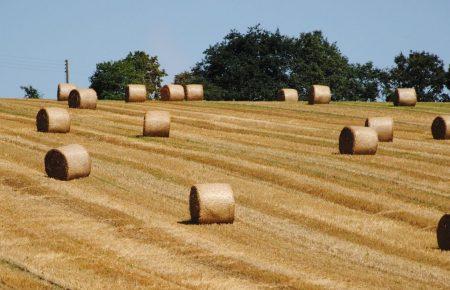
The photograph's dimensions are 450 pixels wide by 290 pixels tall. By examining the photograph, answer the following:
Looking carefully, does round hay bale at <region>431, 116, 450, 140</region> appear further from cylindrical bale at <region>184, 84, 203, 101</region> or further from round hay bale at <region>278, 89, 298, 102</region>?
round hay bale at <region>278, 89, 298, 102</region>

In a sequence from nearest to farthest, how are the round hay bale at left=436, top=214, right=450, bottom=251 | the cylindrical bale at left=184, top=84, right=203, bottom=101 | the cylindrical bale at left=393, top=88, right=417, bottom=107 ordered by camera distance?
1. the round hay bale at left=436, top=214, right=450, bottom=251
2. the cylindrical bale at left=393, top=88, right=417, bottom=107
3. the cylindrical bale at left=184, top=84, right=203, bottom=101

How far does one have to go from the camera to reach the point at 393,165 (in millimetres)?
32688

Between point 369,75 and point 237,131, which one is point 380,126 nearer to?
point 237,131

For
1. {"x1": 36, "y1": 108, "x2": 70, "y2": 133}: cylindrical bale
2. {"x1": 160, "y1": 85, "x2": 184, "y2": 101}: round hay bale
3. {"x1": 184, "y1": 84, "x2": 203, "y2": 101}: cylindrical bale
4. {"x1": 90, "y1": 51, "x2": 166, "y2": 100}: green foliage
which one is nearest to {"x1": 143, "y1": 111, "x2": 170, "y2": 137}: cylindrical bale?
{"x1": 36, "y1": 108, "x2": 70, "y2": 133}: cylindrical bale

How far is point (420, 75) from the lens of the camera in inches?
4855

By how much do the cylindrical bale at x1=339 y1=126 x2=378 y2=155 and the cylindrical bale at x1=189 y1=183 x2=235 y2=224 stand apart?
1198cm

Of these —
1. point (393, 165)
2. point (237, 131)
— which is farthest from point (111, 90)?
point (393, 165)

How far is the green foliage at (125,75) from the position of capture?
101 meters

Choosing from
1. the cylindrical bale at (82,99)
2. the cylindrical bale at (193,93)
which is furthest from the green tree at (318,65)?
the cylindrical bale at (82,99)

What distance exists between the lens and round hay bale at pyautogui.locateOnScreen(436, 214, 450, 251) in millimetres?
21828

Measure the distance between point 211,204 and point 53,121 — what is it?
52.3 ft

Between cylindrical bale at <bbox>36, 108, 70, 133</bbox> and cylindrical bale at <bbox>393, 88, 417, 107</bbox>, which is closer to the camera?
cylindrical bale at <bbox>36, 108, 70, 133</bbox>

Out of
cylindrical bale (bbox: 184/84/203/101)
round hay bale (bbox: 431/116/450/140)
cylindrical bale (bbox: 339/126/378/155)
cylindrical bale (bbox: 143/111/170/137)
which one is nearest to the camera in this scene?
cylindrical bale (bbox: 339/126/378/155)

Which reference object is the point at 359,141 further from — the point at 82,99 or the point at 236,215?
the point at 82,99
